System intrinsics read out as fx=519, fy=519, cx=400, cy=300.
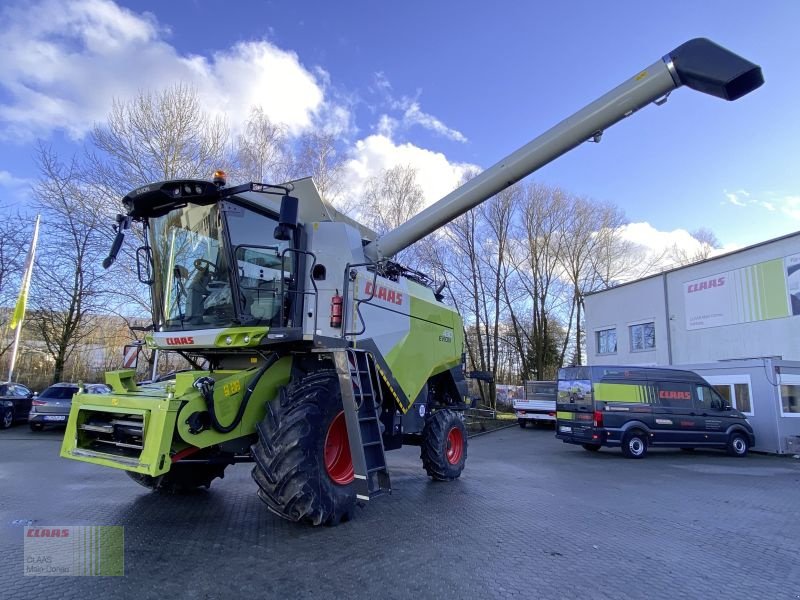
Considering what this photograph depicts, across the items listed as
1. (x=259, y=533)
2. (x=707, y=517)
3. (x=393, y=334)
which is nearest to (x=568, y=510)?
(x=707, y=517)

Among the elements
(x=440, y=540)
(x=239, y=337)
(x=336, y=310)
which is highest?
(x=336, y=310)

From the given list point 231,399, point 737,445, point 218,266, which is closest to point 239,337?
point 231,399

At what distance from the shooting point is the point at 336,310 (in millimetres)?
6004

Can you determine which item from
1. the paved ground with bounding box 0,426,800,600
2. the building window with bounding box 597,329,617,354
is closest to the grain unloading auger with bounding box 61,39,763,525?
the paved ground with bounding box 0,426,800,600

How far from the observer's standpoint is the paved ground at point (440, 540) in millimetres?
3967

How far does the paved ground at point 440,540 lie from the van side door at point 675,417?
410cm

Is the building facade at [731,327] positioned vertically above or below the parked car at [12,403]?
above

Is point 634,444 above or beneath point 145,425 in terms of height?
beneath

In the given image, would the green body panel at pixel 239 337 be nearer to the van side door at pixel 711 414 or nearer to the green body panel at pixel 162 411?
the green body panel at pixel 162 411

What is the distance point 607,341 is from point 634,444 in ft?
45.3

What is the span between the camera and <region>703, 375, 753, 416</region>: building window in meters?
15.0

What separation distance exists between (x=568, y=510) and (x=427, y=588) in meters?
3.48

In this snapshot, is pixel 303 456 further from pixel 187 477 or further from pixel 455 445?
pixel 455 445

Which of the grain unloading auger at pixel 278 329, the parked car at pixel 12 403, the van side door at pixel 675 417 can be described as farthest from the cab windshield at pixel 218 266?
the parked car at pixel 12 403
